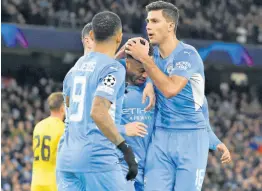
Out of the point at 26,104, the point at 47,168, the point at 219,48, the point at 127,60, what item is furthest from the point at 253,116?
the point at 127,60

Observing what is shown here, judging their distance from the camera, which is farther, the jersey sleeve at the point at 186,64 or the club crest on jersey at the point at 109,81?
the jersey sleeve at the point at 186,64

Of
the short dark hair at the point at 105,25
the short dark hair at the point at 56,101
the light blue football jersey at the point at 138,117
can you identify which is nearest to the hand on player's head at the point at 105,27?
the short dark hair at the point at 105,25

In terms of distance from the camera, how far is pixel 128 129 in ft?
21.9

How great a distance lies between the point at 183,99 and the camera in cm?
730

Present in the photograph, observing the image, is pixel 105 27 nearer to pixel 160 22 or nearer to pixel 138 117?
pixel 160 22

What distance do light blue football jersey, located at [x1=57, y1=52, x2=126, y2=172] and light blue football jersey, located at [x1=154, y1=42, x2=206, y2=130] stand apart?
1251 mm

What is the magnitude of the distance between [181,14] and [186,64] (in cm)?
2128

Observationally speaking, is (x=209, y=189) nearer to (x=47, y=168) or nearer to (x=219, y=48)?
(x=219, y=48)

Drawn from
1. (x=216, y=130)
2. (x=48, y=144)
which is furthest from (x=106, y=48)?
(x=216, y=130)

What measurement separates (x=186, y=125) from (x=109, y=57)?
152cm

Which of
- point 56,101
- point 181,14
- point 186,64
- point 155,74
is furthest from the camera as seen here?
point 181,14

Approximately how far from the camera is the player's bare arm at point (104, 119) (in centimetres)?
582

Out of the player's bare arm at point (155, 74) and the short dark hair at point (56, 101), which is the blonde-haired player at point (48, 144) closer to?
the short dark hair at point (56, 101)

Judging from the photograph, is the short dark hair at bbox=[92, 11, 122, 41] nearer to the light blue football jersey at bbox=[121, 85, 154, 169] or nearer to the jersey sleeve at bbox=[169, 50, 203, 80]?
the jersey sleeve at bbox=[169, 50, 203, 80]
